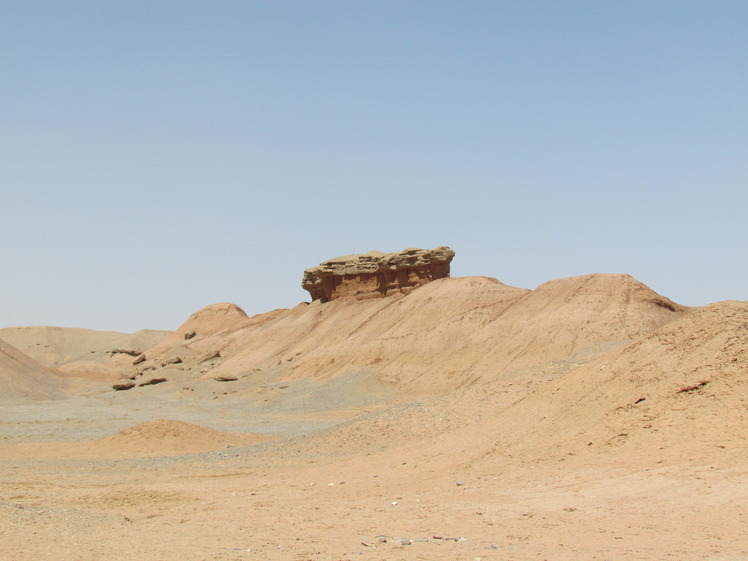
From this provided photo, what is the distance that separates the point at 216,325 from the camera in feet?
294

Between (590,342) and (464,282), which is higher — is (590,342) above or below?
below

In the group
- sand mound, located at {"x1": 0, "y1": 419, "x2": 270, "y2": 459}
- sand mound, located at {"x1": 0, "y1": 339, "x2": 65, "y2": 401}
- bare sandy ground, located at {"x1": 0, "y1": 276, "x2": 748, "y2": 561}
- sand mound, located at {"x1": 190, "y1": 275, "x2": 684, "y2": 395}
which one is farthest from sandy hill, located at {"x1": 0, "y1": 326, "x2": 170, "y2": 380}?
bare sandy ground, located at {"x1": 0, "y1": 276, "x2": 748, "y2": 561}

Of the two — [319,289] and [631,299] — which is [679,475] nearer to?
[631,299]

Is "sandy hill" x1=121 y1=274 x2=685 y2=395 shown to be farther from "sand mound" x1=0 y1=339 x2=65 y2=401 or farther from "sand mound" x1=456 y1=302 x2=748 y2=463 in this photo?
"sand mound" x1=456 y1=302 x2=748 y2=463

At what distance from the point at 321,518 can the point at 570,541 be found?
4253 mm

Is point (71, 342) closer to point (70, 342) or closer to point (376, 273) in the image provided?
point (70, 342)

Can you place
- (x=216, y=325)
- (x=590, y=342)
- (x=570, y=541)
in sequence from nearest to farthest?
(x=570, y=541), (x=590, y=342), (x=216, y=325)

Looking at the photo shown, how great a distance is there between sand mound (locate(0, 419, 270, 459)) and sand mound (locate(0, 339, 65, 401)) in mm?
24674

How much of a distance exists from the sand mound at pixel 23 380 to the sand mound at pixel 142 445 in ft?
81.0

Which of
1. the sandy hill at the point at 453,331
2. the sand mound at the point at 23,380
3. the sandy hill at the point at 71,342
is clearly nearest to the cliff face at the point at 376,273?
the sandy hill at the point at 453,331

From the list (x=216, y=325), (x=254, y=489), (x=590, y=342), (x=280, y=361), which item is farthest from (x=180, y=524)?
(x=216, y=325)

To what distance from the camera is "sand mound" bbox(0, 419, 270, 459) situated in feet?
77.6

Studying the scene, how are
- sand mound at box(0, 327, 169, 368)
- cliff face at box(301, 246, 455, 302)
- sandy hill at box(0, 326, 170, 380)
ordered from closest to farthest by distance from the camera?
cliff face at box(301, 246, 455, 302) < sandy hill at box(0, 326, 170, 380) < sand mound at box(0, 327, 169, 368)

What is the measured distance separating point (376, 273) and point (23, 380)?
26.3m
